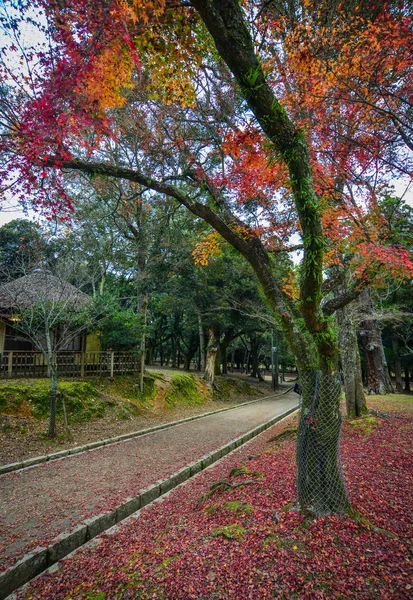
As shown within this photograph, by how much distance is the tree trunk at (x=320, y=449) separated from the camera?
3438mm

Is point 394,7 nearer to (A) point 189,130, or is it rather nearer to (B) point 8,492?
(A) point 189,130

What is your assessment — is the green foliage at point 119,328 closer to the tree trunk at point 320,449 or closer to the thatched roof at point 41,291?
the thatched roof at point 41,291

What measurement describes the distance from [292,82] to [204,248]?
14.9ft

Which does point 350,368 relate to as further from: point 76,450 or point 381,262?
point 76,450

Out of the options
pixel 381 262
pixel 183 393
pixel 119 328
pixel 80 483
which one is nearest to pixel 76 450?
pixel 80 483

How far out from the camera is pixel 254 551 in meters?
2.91

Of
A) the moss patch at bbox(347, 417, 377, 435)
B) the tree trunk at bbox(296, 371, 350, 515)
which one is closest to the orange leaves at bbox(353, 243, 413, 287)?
the tree trunk at bbox(296, 371, 350, 515)

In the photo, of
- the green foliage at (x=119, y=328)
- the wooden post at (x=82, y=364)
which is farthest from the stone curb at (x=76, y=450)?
the green foliage at (x=119, y=328)

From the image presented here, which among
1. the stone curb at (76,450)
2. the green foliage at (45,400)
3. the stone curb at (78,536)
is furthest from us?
the green foliage at (45,400)

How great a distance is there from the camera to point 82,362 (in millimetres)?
11836

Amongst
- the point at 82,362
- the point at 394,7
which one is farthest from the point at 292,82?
the point at 82,362

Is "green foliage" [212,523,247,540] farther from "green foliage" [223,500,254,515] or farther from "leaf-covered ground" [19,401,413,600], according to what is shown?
"green foliage" [223,500,254,515]

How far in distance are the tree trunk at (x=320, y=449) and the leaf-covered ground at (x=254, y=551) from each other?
0.21 meters

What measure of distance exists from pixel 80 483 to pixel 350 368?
7.76 m
